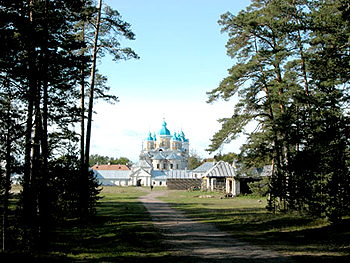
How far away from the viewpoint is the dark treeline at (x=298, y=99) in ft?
44.8

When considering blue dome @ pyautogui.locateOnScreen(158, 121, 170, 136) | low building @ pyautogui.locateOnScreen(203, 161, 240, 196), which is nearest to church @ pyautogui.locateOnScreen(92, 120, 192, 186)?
blue dome @ pyautogui.locateOnScreen(158, 121, 170, 136)

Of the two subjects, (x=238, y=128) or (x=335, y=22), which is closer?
(x=335, y=22)

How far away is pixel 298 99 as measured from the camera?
17016mm

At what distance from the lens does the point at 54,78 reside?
1199cm

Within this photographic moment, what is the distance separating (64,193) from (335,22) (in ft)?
44.9

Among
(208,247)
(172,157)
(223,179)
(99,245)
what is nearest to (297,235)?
(208,247)

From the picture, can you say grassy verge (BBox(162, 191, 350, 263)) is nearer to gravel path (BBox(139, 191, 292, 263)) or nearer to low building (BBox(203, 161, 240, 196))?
gravel path (BBox(139, 191, 292, 263))

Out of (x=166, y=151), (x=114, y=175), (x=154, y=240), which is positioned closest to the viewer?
(x=154, y=240)

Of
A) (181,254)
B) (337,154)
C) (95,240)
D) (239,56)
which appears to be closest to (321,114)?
(337,154)

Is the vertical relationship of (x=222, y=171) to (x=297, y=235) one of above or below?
above

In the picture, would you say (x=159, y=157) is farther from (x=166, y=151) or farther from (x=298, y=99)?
(x=298, y=99)

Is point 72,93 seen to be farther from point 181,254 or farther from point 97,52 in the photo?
point 181,254

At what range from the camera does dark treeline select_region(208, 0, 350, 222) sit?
13.6 meters

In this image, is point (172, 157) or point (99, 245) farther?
point (172, 157)
